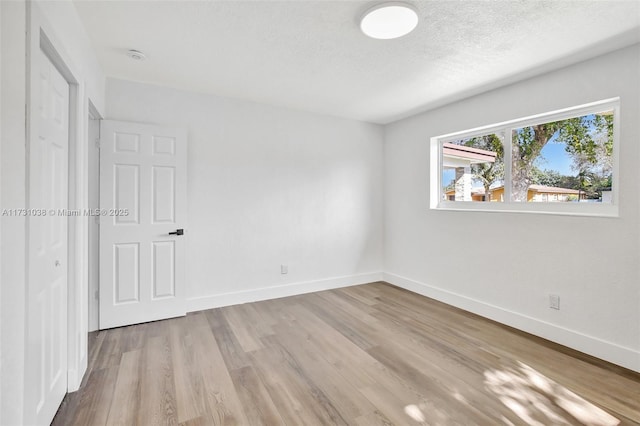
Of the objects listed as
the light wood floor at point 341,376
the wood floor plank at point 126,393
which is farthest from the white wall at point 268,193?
the wood floor plank at point 126,393

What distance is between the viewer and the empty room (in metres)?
1.79

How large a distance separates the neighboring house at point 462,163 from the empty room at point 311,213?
1.1 inches

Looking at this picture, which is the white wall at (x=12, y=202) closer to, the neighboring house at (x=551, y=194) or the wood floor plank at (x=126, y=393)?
the wood floor plank at (x=126, y=393)

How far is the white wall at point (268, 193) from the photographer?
11.5ft

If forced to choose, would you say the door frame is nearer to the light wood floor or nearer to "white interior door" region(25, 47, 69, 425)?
"white interior door" region(25, 47, 69, 425)

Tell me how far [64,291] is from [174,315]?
1534 millimetres

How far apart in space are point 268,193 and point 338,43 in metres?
2.08

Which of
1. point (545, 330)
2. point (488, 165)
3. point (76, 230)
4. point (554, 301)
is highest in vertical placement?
point (488, 165)

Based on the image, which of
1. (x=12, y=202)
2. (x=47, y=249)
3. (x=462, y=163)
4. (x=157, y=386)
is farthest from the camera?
(x=462, y=163)

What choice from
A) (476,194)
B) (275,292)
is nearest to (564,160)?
(476,194)

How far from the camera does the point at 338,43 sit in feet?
7.89

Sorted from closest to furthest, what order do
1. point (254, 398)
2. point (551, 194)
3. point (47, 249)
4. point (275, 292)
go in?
1. point (47, 249)
2. point (254, 398)
3. point (551, 194)
4. point (275, 292)

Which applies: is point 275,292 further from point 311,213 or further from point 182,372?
point 182,372

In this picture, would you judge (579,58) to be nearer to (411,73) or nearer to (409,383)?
(411,73)
